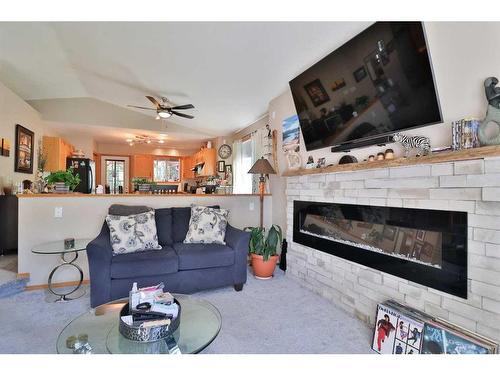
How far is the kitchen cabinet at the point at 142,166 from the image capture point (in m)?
7.59

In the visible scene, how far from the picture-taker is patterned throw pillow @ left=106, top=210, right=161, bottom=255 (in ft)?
8.41

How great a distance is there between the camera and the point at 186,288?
2.60 meters

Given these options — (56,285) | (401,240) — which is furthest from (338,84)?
(56,285)

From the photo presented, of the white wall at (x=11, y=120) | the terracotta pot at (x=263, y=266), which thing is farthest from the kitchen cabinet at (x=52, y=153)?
the terracotta pot at (x=263, y=266)

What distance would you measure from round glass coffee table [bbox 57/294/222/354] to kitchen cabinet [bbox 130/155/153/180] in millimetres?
6350

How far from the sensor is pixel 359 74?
6.95ft

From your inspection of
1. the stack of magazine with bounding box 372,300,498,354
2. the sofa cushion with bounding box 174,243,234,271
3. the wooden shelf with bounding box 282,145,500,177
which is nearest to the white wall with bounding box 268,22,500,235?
the wooden shelf with bounding box 282,145,500,177

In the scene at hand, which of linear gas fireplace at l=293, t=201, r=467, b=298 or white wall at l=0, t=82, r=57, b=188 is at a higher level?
white wall at l=0, t=82, r=57, b=188

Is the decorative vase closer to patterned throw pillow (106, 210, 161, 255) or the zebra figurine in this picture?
patterned throw pillow (106, 210, 161, 255)

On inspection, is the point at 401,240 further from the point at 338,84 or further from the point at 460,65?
the point at 338,84

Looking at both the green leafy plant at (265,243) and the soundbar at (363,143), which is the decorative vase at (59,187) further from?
the soundbar at (363,143)

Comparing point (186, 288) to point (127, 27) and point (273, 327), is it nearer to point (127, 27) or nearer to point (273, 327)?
point (273, 327)

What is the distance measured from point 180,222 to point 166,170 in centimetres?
527
